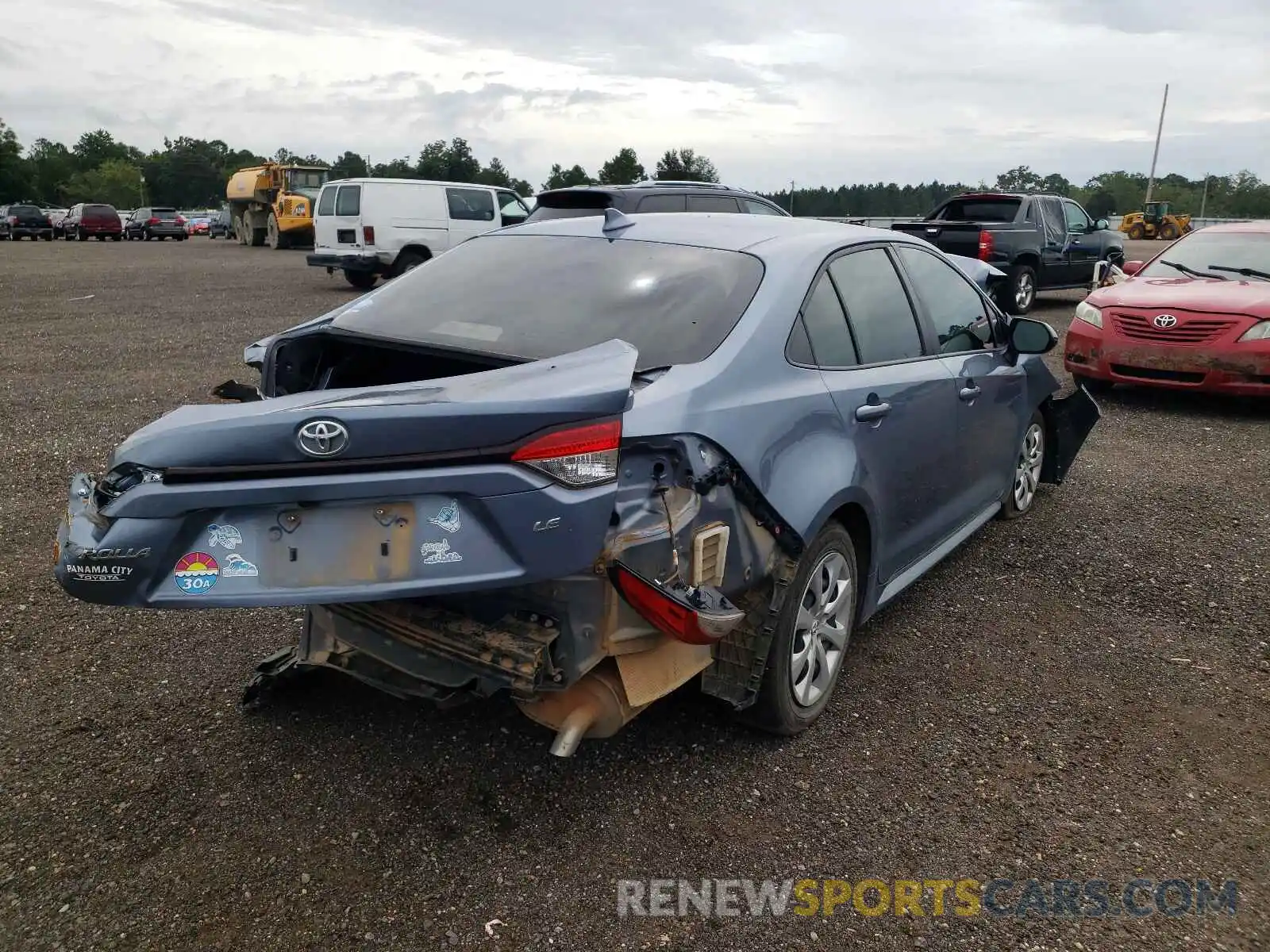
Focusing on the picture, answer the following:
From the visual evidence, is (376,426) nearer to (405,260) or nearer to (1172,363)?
(1172,363)

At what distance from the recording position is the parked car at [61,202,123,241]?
131 feet

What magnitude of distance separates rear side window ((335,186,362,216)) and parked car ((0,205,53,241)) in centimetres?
3002

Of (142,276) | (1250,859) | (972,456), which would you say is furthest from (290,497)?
(142,276)

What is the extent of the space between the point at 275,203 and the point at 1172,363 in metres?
28.9

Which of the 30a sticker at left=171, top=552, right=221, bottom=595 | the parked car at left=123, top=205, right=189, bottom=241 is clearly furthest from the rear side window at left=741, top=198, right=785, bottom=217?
the parked car at left=123, top=205, right=189, bottom=241

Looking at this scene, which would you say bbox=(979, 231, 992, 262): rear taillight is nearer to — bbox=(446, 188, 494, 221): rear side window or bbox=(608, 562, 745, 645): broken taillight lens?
bbox=(446, 188, 494, 221): rear side window

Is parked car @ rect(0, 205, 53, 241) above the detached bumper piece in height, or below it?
above

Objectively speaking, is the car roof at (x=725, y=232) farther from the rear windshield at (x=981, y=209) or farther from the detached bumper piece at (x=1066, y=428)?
the rear windshield at (x=981, y=209)

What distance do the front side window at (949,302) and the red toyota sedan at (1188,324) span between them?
4.35 m

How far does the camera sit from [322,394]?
2.47 meters

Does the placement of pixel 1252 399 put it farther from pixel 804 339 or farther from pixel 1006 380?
pixel 804 339

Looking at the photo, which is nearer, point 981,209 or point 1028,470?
point 1028,470

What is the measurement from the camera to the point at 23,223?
39688 millimetres

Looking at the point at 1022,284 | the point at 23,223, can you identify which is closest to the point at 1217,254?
the point at 1022,284
